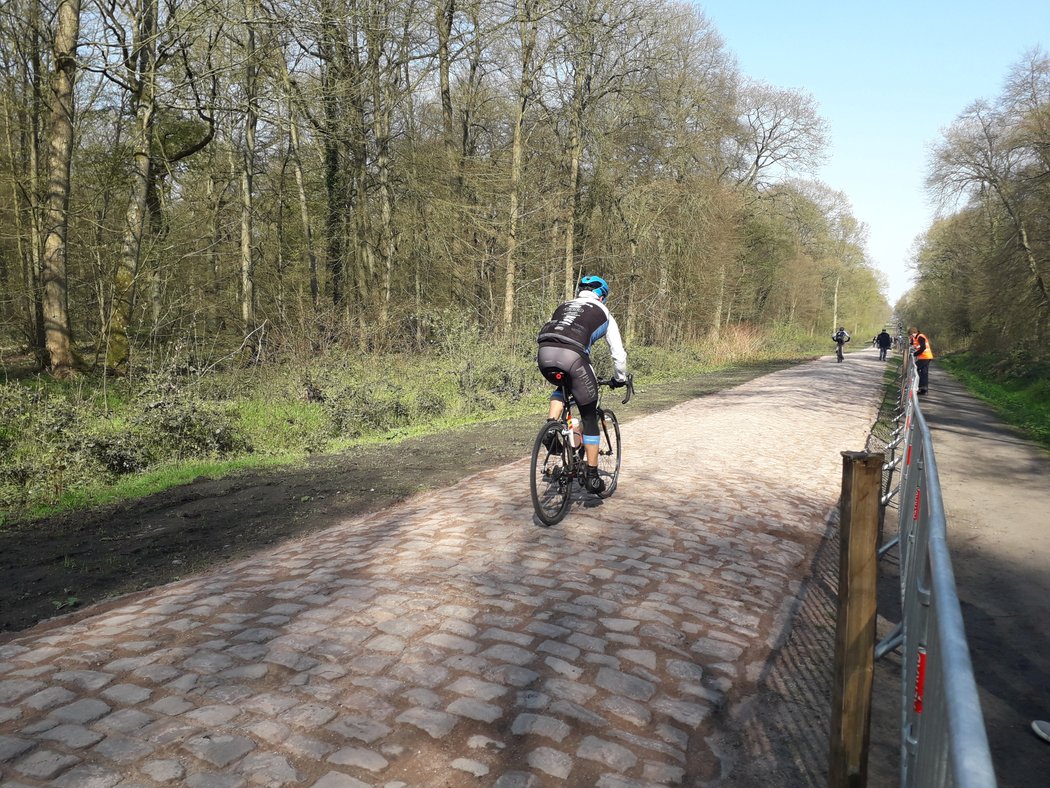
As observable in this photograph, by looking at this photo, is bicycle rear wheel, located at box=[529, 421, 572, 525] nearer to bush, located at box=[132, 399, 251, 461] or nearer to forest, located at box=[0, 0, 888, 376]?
bush, located at box=[132, 399, 251, 461]

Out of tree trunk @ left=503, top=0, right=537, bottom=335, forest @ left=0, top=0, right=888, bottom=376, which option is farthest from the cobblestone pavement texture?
tree trunk @ left=503, top=0, right=537, bottom=335

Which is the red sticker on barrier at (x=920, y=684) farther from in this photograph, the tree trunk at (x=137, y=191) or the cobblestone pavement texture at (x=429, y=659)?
the tree trunk at (x=137, y=191)

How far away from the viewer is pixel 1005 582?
6.05 meters

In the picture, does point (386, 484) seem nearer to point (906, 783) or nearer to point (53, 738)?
point (53, 738)

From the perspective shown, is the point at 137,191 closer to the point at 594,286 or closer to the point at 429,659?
the point at 594,286

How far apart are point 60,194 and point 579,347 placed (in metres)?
14.3

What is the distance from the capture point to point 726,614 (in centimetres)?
477

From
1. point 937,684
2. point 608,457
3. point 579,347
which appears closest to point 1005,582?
point 608,457

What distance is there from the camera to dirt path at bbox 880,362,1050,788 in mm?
3811

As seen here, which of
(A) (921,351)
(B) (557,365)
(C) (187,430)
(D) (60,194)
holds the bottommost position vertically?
(C) (187,430)

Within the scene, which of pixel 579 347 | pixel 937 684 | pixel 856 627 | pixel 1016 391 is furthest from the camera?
pixel 1016 391

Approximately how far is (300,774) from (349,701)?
57cm

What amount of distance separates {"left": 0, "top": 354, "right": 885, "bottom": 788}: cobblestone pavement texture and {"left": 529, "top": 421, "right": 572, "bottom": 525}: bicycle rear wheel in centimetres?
19

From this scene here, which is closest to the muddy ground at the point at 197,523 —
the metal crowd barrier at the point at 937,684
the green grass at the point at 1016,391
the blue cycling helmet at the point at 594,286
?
the blue cycling helmet at the point at 594,286
